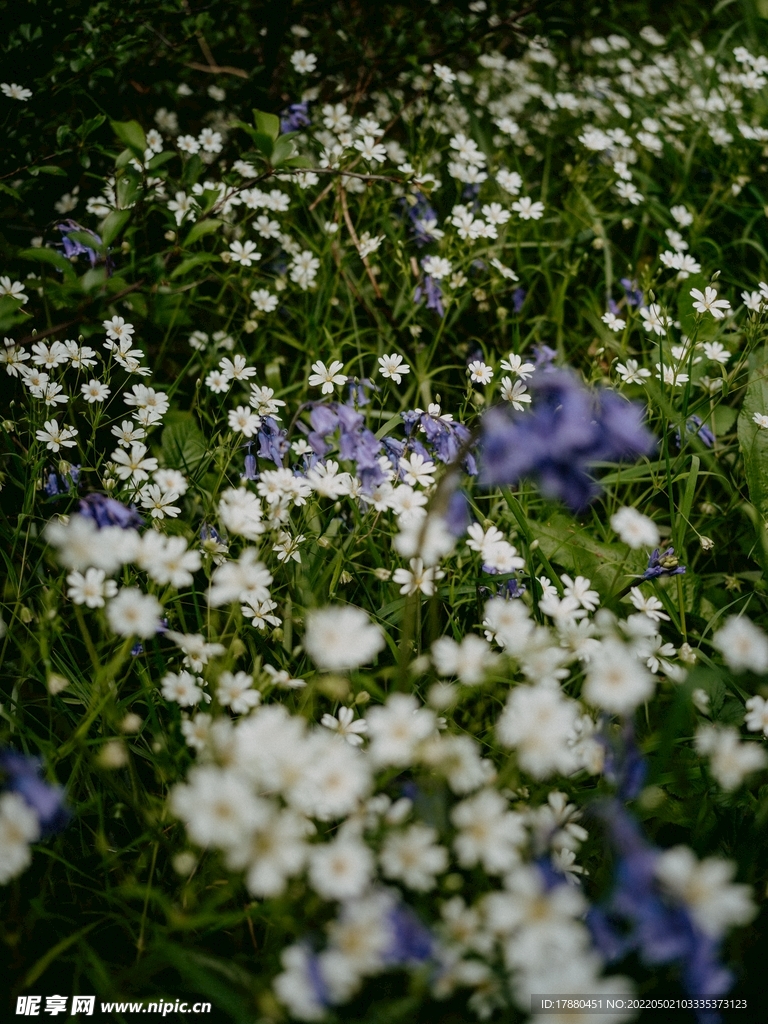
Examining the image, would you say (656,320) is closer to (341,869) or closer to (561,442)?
(561,442)

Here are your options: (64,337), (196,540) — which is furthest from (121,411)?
(196,540)

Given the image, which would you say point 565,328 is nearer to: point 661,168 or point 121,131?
point 661,168

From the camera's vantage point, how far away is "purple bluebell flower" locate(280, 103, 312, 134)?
315 centimetres

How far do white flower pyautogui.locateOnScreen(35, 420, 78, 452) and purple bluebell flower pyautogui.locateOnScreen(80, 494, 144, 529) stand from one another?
1.99 ft

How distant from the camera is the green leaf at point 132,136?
1948 millimetres

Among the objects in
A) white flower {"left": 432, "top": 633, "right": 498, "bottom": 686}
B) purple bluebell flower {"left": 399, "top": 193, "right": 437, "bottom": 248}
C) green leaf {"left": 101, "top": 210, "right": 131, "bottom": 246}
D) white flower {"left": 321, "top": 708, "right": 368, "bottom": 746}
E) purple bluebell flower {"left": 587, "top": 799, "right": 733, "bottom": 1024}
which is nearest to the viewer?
purple bluebell flower {"left": 587, "top": 799, "right": 733, "bottom": 1024}

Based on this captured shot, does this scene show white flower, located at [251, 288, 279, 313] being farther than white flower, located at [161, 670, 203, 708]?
Yes

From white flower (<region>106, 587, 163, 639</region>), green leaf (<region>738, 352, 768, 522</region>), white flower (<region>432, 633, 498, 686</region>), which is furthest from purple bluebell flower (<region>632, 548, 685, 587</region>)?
white flower (<region>106, 587, 163, 639</region>)

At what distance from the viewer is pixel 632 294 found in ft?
10.5

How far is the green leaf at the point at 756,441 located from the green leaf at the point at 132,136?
6.61ft

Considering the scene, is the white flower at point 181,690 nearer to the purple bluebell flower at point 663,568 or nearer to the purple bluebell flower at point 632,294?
the purple bluebell flower at point 663,568

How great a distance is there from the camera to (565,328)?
3.37 meters

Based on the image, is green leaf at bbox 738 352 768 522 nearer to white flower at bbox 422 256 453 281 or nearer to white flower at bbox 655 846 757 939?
white flower at bbox 422 256 453 281

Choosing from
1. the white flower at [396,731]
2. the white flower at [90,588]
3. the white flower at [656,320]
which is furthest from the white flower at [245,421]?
the white flower at [656,320]
